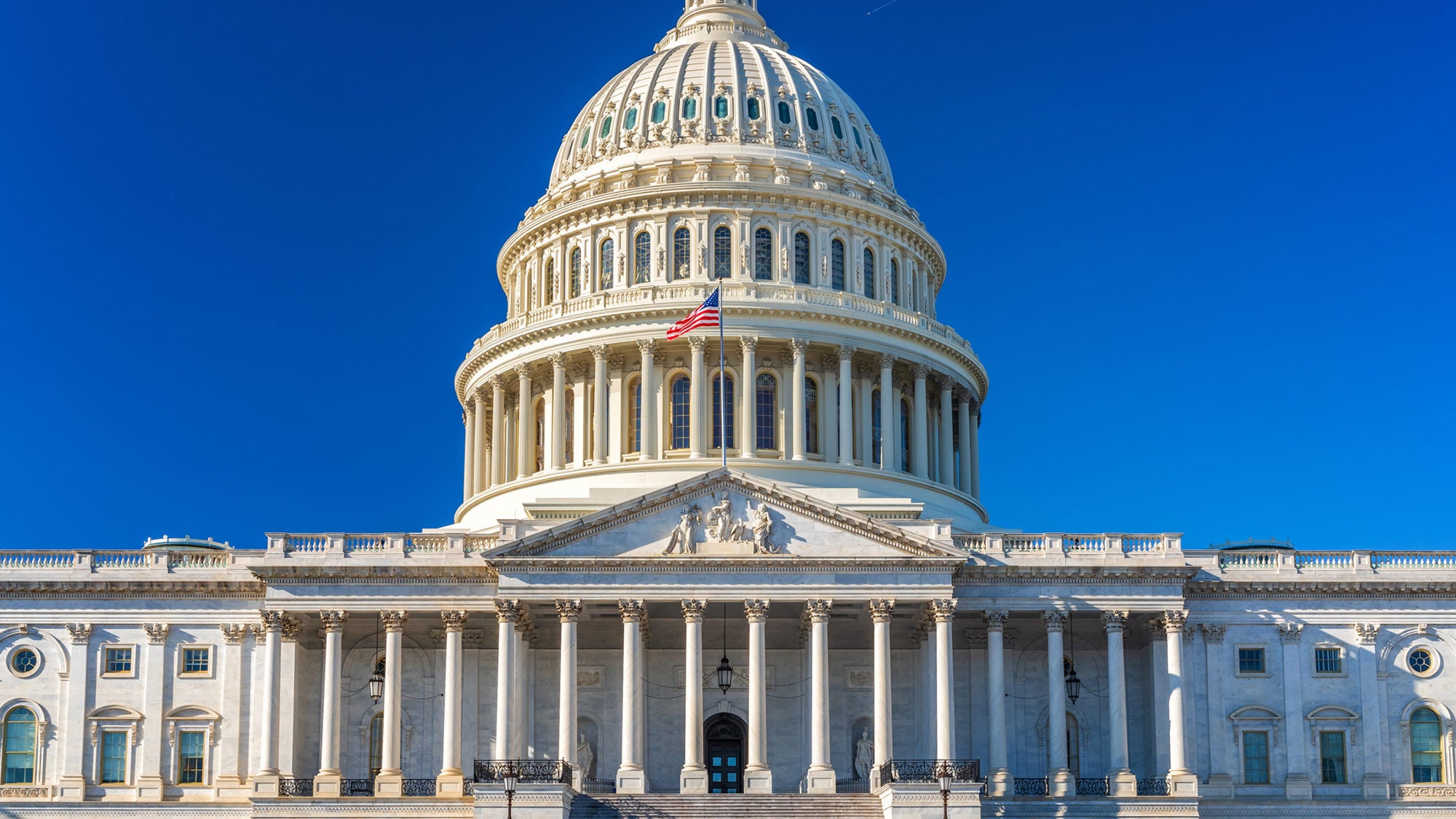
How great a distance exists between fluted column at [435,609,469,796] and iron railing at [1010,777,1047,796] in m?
17.9

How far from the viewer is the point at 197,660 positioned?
65.7m

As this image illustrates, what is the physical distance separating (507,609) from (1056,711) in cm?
1844

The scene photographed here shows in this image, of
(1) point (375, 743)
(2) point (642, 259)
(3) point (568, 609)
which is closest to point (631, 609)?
(3) point (568, 609)

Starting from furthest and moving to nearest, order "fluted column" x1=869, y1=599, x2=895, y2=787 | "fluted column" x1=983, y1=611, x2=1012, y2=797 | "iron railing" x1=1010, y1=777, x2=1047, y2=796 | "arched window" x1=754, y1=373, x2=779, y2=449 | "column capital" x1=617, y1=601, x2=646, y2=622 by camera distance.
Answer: "arched window" x1=754, y1=373, x2=779, y2=449
"fluted column" x1=983, y1=611, x2=1012, y2=797
"iron railing" x1=1010, y1=777, x2=1047, y2=796
"column capital" x1=617, y1=601, x2=646, y2=622
"fluted column" x1=869, y1=599, x2=895, y2=787

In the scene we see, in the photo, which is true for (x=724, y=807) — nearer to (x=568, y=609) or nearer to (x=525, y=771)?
(x=525, y=771)

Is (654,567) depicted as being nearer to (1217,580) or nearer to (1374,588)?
(1217,580)

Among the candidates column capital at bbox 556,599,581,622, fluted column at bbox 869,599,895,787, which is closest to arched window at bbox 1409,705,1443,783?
fluted column at bbox 869,599,895,787

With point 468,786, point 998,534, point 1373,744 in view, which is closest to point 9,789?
point 468,786

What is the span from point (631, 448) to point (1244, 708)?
84.3 feet

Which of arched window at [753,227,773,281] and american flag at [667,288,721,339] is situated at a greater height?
arched window at [753,227,773,281]

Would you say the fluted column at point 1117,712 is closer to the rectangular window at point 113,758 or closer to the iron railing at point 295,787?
the iron railing at point 295,787

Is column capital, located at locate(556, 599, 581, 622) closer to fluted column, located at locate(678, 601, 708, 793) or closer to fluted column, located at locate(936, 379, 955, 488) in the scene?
fluted column, located at locate(678, 601, 708, 793)

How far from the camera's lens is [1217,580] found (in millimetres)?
65312

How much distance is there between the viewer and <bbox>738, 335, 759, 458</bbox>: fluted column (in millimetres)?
74500
